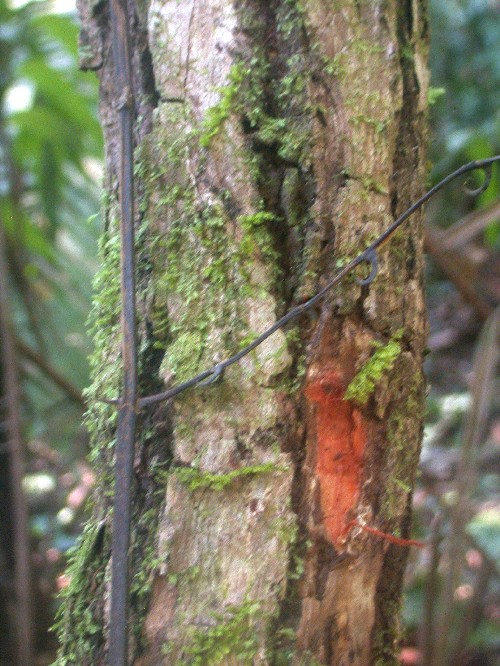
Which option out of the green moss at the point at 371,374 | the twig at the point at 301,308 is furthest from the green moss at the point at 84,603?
the green moss at the point at 371,374

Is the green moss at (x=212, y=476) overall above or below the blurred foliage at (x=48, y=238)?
below

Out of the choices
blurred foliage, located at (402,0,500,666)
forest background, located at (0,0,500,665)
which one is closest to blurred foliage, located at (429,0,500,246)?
blurred foliage, located at (402,0,500,666)

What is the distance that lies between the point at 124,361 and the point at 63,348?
5.56ft

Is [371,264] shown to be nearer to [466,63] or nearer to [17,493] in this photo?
[17,493]

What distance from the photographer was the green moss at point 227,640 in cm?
57

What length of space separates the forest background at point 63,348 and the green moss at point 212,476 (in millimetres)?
953

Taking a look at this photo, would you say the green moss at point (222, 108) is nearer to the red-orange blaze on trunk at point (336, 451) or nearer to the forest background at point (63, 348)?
the red-orange blaze on trunk at point (336, 451)

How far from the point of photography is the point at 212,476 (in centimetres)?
58

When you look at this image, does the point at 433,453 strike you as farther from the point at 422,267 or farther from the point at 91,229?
the point at 422,267

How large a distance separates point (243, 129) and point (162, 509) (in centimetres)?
33

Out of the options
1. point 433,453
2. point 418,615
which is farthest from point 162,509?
point 433,453

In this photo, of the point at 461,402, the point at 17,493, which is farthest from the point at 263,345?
the point at 461,402

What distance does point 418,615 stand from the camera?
1.99 meters

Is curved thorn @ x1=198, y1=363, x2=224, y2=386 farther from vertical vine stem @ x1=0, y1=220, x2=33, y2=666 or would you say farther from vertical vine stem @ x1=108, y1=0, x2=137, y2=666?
vertical vine stem @ x1=0, y1=220, x2=33, y2=666
